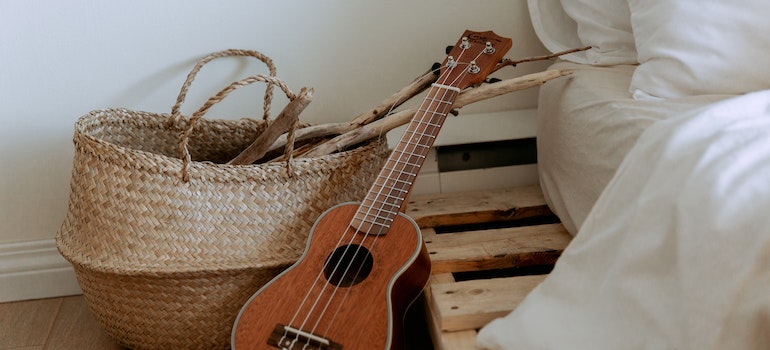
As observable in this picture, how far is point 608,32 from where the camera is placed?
1426mm

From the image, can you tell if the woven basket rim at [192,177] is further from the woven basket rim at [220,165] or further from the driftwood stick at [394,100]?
the driftwood stick at [394,100]

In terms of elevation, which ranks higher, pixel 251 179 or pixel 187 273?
pixel 251 179

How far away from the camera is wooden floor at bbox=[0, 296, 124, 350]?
1502 millimetres

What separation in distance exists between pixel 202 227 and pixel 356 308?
317 mm

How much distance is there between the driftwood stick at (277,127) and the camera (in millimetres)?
1253

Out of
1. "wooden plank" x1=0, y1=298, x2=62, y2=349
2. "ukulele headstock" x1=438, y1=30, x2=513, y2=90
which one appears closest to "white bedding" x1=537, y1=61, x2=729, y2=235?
"ukulele headstock" x1=438, y1=30, x2=513, y2=90

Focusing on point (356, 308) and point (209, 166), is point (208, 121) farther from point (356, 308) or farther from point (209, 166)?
point (356, 308)

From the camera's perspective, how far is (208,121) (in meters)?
1.51

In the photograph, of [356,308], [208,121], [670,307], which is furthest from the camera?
[208,121]

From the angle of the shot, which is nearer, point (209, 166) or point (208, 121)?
point (209, 166)

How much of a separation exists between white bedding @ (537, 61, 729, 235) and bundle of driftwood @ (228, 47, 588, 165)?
61 mm

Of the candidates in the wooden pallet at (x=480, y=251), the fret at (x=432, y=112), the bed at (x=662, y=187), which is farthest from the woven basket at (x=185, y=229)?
the bed at (x=662, y=187)

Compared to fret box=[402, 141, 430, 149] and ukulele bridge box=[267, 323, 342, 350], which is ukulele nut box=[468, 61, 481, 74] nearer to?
fret box=[402, 141, 430, 149]

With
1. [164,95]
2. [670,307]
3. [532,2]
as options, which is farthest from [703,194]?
[164,95]
